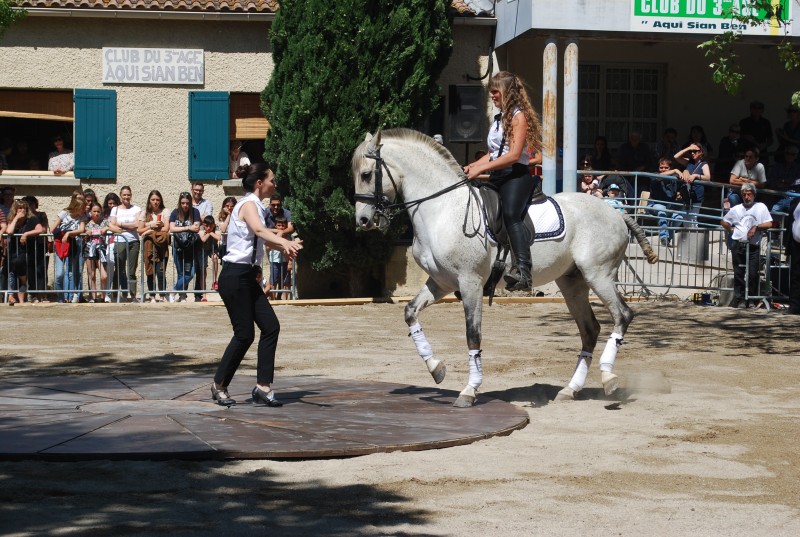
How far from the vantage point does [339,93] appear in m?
21.5

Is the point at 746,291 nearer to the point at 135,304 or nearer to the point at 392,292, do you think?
the point at 392,292

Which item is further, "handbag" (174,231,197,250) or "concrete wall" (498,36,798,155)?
"concrete wall" (498,36,798,155)

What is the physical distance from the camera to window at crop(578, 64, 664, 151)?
26.1 m

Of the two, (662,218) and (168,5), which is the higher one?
(168,5)

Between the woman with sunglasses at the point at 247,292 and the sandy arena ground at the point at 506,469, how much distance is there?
76.6 inches

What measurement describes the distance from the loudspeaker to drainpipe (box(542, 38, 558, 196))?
4.89ft

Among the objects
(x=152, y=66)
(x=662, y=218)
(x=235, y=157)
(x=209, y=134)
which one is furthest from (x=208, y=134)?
(x=662, y=218)

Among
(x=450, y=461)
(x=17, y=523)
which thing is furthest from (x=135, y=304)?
(x=17, y=523)

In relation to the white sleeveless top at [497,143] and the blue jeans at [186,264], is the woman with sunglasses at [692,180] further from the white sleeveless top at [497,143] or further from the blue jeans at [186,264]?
the white sleeveless top at [497,143]

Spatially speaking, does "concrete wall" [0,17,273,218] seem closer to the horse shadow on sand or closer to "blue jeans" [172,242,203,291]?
"blue jeans" [172,242,203,291]

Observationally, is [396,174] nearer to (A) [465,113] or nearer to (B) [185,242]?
(B) [185,242]

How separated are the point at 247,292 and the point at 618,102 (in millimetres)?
17593

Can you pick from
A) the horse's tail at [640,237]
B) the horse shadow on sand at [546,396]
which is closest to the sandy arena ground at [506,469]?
the horse shadow on sand at [546,396]

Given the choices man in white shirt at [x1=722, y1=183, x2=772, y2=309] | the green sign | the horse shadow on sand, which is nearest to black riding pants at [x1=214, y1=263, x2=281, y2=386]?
the horse shadow on sand
